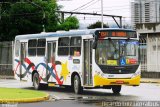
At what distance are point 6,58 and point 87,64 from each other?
1007 inches

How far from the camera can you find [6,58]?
4800 centimetres

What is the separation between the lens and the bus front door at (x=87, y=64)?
76.0ft

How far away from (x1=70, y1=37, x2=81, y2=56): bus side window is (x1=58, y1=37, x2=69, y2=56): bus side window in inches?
18.9

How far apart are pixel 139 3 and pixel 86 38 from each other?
5594 centimetres

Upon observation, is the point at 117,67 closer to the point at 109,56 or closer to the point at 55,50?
the point at 109,56

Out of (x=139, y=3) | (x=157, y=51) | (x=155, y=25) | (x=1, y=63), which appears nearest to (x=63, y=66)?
(x=157, y=51)

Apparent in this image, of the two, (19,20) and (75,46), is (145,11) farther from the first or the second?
(75,46)

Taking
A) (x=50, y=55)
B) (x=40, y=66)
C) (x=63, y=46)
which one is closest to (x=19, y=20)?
(x=40, y=66)

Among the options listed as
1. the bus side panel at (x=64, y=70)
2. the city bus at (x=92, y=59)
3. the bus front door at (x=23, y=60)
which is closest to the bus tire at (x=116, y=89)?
the city bus at (x=92, y=59)

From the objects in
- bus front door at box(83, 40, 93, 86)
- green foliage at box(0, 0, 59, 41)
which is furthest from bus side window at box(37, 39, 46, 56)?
green foliage at box(0, 0, 59, 41)

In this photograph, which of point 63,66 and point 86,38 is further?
point 63,66

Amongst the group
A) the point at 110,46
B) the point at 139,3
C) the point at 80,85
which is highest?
the point at 139,3

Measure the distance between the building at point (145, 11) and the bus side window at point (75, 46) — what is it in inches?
1661

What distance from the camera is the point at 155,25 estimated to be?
131 feet
